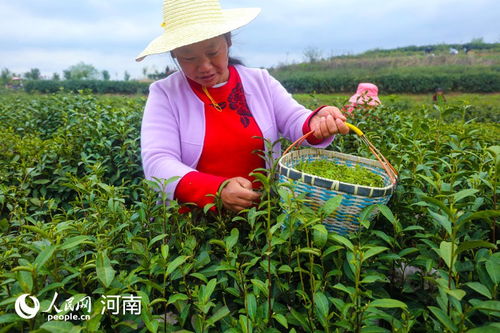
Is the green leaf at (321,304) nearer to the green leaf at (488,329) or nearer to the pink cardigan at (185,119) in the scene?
the green leaf at (488,329)

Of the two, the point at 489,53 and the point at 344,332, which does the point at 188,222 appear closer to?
the point at 344,332

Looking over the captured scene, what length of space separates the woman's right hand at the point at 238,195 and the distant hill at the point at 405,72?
17.8 metres

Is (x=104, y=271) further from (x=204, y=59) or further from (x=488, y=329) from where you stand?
(x=204, y=59)

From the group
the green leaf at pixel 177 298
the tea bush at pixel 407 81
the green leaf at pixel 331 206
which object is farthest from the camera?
the tea bush at pixel 407 81

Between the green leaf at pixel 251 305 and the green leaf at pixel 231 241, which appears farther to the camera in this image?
the green leaf at pixel 231 241

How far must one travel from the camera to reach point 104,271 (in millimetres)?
921

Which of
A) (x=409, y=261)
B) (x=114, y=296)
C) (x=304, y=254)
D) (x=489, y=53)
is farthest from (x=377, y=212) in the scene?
(x=489, y=53)

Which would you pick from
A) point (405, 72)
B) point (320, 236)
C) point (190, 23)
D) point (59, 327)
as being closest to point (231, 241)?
point (320, 236)

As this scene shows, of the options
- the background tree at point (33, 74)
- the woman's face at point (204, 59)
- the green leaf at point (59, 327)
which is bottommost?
the green leaf at point (59, 327)

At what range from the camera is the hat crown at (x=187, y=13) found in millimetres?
1860

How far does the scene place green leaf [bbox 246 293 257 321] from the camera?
3.04ft

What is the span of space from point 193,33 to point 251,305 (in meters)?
1.31

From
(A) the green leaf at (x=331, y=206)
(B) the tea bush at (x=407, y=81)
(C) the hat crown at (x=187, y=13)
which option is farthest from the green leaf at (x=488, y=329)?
(B) the tea bush at (x=407, y=81)

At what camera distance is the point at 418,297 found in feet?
3.56
